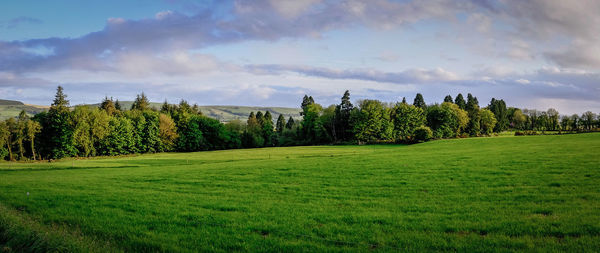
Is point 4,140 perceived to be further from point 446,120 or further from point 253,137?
point 446,120

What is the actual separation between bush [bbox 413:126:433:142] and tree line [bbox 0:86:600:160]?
24 centimetres

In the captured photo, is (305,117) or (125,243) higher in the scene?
(305,117)

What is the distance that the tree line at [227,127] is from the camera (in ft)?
241

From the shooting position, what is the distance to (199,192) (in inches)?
690

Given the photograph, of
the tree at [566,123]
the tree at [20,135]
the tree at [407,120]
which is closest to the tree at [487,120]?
the tree at [566,123]

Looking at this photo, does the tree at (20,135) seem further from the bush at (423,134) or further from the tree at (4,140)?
the bush at (423,134)

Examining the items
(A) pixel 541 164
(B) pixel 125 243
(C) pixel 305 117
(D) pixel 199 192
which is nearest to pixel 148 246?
(B) pixel 125 243

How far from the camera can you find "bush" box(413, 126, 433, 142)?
80.6m

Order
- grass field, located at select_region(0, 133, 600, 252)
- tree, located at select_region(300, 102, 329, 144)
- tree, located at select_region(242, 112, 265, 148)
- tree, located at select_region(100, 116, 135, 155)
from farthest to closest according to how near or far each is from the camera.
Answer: tree, located at select_region(242, 112, 265, 148) < tree, located at select_region(300, 102, 329, 144) < tree, located at select_region(100, 116, 135, 155) < grass field, located at select_region(0, 133, 600, 252)

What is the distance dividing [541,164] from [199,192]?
2215cm

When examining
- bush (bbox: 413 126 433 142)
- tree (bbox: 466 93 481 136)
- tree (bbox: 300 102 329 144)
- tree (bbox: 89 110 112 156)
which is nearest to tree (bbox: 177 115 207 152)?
tree (bbox: 89 110 112 156)

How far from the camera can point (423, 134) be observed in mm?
81062

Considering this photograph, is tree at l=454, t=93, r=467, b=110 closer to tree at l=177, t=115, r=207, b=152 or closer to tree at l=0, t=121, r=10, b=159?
tree at l=177, t=115, r=207, b=152

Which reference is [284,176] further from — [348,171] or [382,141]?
[382,141]
